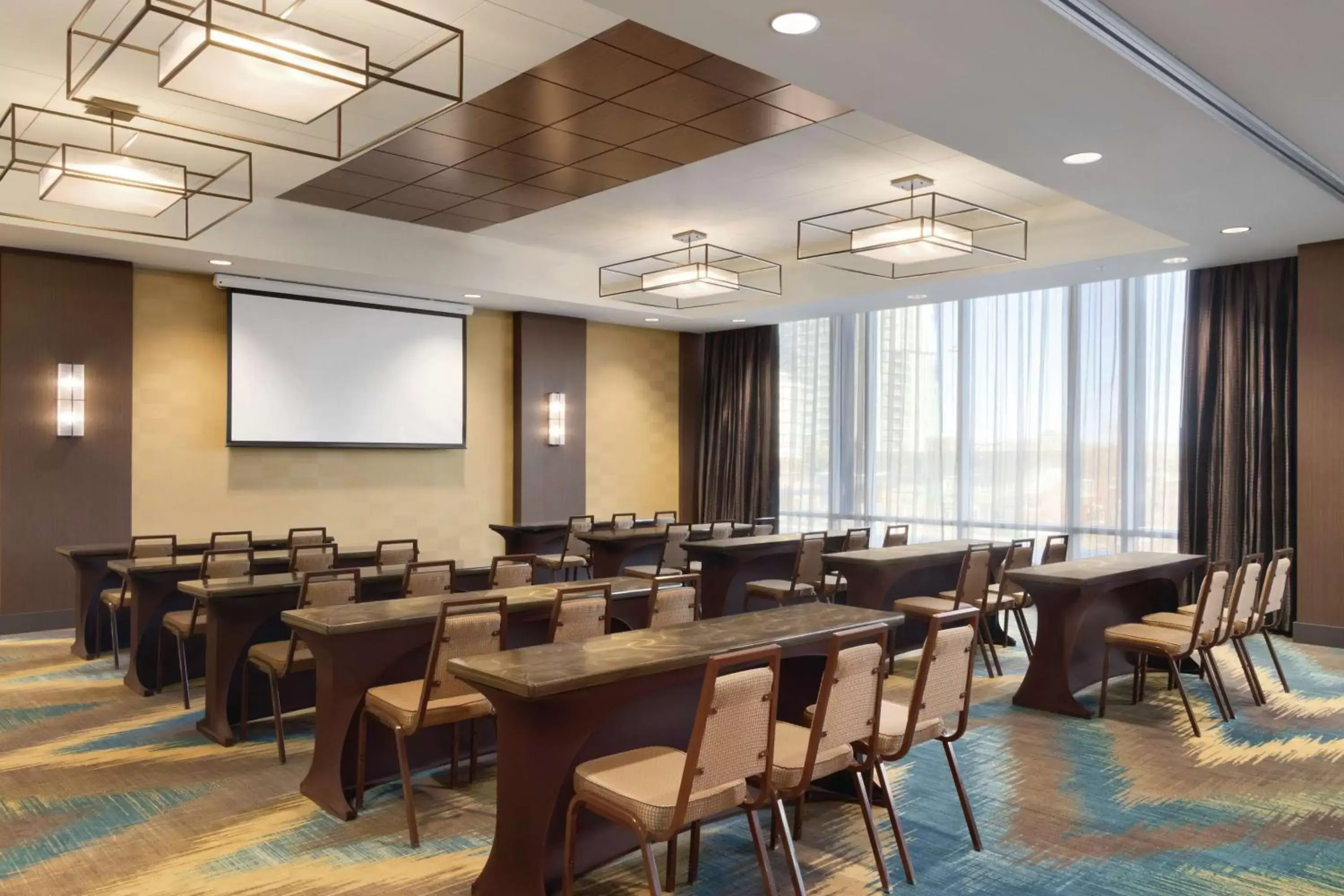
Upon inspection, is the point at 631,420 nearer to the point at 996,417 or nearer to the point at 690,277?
the point at 690,277

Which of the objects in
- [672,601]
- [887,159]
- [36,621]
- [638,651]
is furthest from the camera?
[36,621]

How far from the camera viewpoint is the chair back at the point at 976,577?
19.9 feet

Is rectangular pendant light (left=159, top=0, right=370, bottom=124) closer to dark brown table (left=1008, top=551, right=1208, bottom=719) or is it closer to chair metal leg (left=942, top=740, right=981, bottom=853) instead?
chair metal leg (left=942, top=740, right=981, bottom=853)

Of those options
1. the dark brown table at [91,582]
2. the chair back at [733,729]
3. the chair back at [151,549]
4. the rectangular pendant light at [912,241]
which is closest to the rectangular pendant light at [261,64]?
the chair back at [733,729]

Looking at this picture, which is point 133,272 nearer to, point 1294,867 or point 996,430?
point 996,430

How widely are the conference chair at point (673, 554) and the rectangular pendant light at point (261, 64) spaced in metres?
4.54

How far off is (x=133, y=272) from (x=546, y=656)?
7.22 meters

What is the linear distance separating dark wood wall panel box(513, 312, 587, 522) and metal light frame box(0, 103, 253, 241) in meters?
3.67

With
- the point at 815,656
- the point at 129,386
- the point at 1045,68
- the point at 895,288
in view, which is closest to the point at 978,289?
the point at 895,288

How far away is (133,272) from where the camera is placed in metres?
8.31

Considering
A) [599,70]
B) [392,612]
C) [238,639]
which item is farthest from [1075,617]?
[238,639]

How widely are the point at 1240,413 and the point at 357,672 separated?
23.8 ft

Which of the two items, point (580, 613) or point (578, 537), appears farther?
point (578, 537)

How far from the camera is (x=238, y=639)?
A: 4.64 meters
